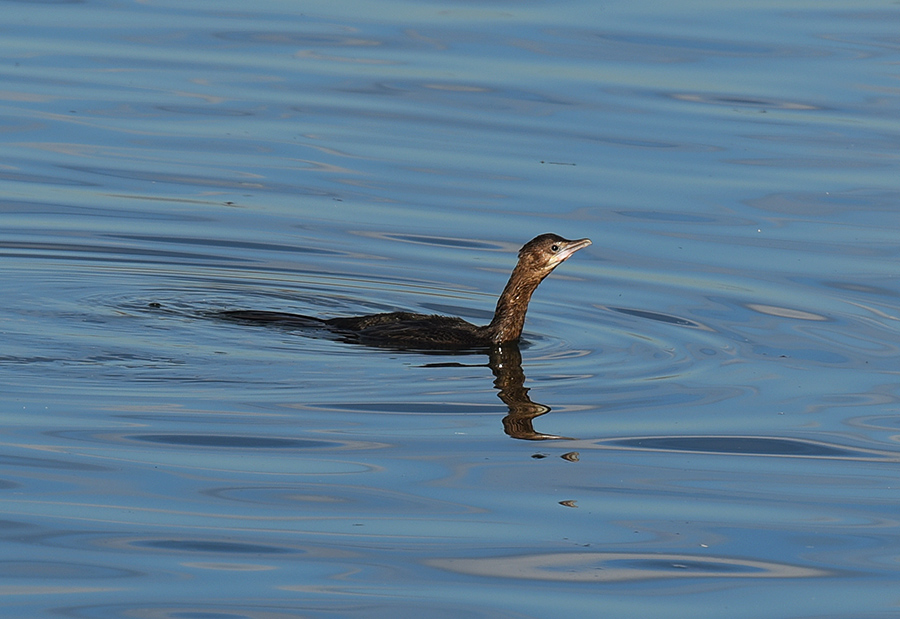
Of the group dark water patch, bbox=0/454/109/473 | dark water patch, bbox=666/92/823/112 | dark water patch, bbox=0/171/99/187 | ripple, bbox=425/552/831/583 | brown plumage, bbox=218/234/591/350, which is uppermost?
dark water patch, bbox=666/92/823/112

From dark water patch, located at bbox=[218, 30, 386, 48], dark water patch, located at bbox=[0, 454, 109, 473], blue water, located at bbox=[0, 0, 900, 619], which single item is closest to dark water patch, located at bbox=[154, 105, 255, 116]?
blue water, located at bbox=[0, 0, 900, 619]

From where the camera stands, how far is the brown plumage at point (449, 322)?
12.1m

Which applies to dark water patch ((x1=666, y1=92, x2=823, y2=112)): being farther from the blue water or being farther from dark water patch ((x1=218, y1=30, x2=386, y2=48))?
dark water patch ((x1=218, y1=30, x2=386, y2=48))

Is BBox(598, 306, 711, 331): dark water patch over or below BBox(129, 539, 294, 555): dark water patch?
over

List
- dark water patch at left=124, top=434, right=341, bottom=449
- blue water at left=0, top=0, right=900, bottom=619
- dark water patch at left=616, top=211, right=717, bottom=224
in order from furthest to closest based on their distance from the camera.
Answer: dark water patch at left=616, top=211, right=717, bottom=224, dark water patch at left=124, top=434, right=341, bottom=449, blue water at left=0, top=0, right=900, bottom=619

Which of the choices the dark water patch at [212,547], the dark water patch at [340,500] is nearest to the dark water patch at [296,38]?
the dark water patch at [340,500]

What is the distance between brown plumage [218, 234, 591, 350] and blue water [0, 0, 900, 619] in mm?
252

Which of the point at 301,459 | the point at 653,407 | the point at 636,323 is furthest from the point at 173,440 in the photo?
the point at 636,323

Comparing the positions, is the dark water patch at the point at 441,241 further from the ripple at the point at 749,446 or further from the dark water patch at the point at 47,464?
the dark water patch at the point at 47,464

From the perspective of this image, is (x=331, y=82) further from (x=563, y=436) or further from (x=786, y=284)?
(x=563, y=436)

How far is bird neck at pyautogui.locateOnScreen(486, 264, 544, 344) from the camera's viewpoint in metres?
12.5

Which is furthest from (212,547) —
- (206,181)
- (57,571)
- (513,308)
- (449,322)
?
(206,181)

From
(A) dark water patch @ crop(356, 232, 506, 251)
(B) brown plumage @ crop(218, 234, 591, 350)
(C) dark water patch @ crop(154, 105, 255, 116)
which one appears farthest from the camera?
(C) dark water patch @ crop(154, 105, 255, 116)

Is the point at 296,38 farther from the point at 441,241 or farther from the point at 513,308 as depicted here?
the point at 513,308
